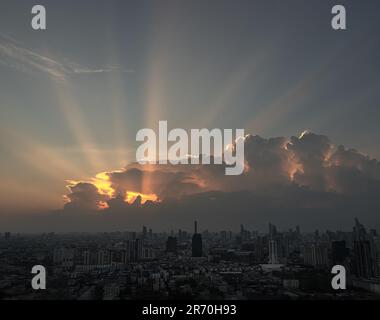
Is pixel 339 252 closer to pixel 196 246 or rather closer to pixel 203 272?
pixel 203 272

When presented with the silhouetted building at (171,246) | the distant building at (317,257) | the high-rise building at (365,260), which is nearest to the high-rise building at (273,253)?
the distant building at (317,257)

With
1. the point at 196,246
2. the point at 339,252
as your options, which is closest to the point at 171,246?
the point at 196,246

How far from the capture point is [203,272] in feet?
33.6

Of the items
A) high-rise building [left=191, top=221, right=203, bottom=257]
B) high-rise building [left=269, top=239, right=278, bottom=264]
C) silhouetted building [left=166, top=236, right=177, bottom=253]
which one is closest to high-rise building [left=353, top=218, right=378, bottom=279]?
high-rise building [left=269, top=239, right=278, bottom=264]

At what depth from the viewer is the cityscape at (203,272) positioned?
6.44 metres

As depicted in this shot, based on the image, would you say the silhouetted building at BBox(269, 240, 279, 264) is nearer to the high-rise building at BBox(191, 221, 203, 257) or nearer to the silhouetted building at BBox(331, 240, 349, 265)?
the silhouetted building at BBox(331, 240, 349, 265)

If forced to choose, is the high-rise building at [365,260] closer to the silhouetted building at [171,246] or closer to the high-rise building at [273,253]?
the high-rise building at [273,253]

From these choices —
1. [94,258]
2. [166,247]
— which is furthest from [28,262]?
[166,247]

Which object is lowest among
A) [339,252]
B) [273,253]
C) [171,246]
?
[171,246]

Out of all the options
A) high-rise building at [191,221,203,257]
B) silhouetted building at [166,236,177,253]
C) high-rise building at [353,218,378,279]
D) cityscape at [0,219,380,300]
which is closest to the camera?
cityscape at [0,219,380,300]

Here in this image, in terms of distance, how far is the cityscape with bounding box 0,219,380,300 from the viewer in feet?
21.1

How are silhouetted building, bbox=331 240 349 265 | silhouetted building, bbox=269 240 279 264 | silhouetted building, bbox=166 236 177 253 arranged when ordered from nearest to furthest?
silhouetted building, bbox=331 240 349 265
silhouetted building, bbox=269 240 279 264
silhouetted building, bbox=166 236 177 253
